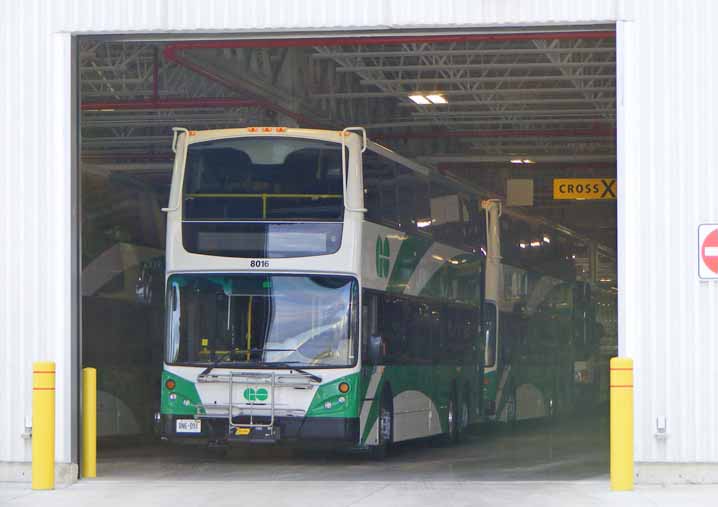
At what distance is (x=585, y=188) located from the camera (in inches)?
1140

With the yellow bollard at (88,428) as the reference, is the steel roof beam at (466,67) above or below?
above

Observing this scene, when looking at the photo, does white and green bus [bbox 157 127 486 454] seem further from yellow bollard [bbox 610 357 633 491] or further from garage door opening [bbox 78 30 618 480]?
yellow bollard [bbox 610 357 633 491]

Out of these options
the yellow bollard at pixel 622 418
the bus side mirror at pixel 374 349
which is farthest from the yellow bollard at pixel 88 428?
the yellow bollard at pixel 622 418

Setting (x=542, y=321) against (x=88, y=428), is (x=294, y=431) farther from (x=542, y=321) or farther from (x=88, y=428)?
(x=542, y=321)

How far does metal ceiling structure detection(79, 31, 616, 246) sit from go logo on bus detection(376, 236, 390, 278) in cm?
315

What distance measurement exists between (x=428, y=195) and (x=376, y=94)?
4861 millimetres

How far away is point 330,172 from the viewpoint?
17.1 meters

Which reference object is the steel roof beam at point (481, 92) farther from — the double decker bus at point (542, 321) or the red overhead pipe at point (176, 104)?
the double decker bus at point (542, 321)

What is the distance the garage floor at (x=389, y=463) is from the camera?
15922 millimetres

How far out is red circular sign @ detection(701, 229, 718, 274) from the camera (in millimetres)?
13305

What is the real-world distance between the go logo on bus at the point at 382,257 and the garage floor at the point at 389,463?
257cm

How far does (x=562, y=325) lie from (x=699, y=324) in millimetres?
16633

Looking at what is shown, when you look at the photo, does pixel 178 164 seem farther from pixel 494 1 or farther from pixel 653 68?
pixel 653 68

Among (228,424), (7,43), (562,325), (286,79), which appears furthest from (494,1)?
(562,325)
